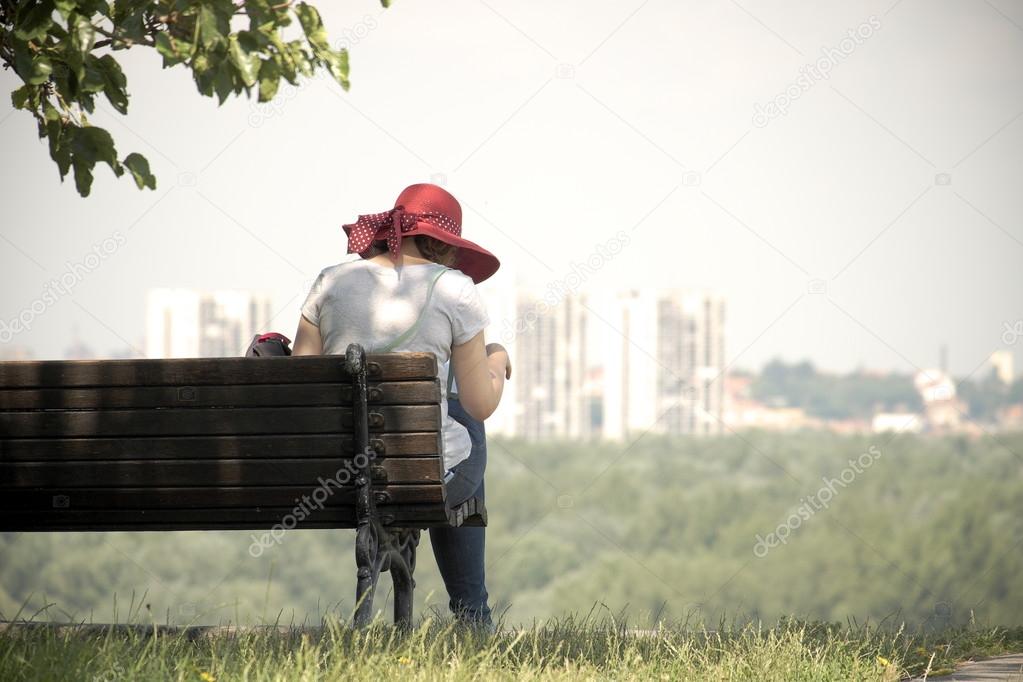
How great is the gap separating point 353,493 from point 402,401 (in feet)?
0.92

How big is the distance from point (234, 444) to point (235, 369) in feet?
0.67

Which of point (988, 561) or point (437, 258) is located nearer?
point (437, 258)

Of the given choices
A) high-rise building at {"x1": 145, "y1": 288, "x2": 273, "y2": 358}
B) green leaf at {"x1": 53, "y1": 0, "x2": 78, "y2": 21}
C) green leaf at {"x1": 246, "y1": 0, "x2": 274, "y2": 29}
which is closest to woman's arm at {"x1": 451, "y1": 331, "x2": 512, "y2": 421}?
green leaf at {"x1": 246, "y1": 0, "x2": 274, "y2": 29}

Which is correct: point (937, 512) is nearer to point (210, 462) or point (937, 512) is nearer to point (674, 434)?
point (674, 434)

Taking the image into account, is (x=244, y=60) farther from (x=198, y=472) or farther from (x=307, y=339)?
(x=198, y=472)

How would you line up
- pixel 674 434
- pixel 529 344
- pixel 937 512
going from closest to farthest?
pixel 937 512 → pixel 674 434 → pixel 529 344

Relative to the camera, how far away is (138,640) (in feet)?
11.3

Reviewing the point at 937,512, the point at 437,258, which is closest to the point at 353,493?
the point at 437,258

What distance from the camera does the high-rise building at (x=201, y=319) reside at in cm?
10800

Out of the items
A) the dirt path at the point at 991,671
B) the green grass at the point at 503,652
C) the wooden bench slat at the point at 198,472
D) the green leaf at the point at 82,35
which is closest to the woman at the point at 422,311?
the wooden bench slat at the point at 198,472

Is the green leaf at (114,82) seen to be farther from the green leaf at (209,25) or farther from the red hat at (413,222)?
the red hat at (413,222)

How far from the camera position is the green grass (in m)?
3.11

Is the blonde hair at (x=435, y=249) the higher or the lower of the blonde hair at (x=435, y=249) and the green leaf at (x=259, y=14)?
the lower

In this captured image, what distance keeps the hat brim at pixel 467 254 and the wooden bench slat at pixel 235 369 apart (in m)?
0.54
